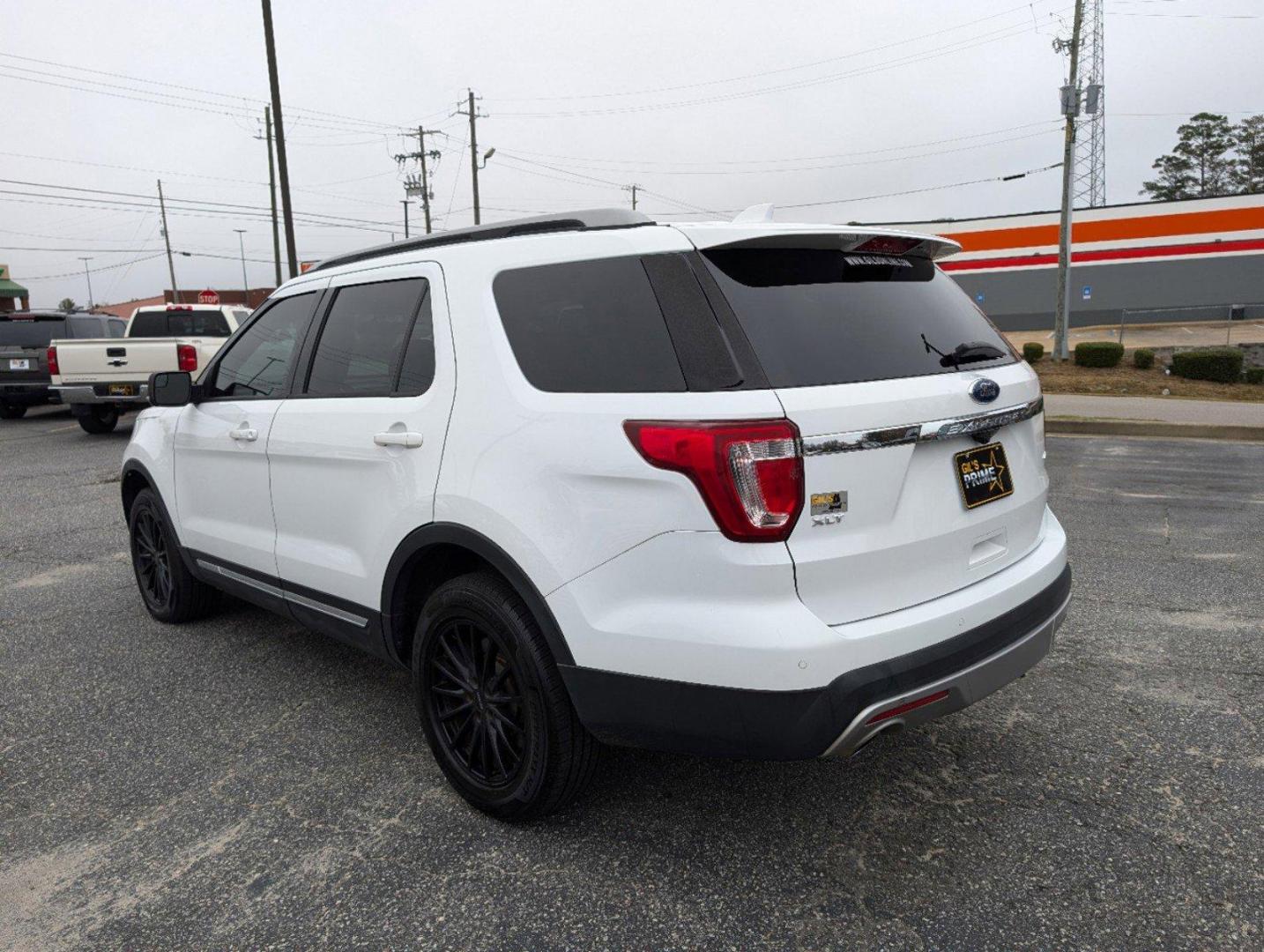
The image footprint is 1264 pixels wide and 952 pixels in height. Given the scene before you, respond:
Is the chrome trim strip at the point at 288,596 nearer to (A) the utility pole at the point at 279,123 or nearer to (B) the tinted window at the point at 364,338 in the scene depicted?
(B) the tinted window at the point at 364,338

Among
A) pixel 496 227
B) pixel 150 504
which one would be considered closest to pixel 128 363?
pixel 150 504

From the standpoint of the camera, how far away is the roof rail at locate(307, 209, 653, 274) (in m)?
2.71

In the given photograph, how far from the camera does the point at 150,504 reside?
191 inches

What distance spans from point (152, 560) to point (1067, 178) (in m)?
26.3

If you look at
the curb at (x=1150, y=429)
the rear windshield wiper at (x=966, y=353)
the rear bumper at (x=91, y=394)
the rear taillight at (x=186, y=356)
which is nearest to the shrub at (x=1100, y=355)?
the curb at (x=1150, y=429)

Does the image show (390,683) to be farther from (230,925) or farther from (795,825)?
(795,825)

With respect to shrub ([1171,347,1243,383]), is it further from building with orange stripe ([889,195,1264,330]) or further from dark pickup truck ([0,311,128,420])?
dark pickup truck ([0,311,128,420])

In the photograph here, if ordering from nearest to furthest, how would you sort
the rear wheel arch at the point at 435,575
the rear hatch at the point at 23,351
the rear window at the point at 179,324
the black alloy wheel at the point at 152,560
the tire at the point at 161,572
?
1. the rear wheel arch at the point at 435,575
2. the tire at the point at 161,572
3. the black alloy wheel at the point at 152,560
4. the rear hatch at the point at 23,351
5. the rear window at the point at 179,324

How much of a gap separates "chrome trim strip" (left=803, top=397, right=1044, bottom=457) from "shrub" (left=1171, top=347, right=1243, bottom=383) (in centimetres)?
2009

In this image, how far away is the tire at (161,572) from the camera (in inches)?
185

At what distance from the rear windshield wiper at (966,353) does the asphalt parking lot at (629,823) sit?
4.74 feet

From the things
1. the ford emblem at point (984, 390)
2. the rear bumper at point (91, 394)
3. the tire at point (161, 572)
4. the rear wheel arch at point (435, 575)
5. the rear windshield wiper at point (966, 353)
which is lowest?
the tire at point (161, 572)

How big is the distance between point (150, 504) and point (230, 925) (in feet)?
10.0

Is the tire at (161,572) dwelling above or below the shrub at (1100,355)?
below
